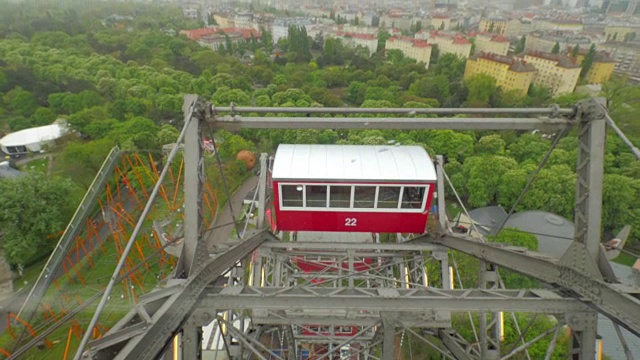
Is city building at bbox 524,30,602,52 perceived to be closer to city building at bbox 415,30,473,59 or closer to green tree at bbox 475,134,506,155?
city building at bbox 415,30,473,59

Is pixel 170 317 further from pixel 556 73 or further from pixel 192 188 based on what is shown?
pixel 556 73

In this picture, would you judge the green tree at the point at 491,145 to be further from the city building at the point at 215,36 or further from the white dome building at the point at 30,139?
the city building at the point at 215,36

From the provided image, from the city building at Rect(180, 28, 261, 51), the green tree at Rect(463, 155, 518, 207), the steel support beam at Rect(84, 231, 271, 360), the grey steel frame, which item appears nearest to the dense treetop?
the green tree at Rect(463, 155, 518, 207)

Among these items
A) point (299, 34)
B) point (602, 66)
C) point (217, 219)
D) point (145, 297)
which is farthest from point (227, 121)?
point (602, 66)

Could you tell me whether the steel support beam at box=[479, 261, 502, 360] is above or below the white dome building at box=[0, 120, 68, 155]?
above

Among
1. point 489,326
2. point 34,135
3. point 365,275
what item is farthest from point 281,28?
point 489,326

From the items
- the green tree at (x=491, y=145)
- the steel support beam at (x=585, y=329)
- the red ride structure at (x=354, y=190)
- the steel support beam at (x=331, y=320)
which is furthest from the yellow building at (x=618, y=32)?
the steel support beam at (x=585, y=329)
